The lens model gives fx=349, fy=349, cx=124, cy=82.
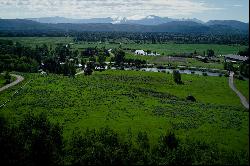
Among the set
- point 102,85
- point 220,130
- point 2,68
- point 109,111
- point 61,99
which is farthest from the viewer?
point 2,68

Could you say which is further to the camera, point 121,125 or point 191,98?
point 191,98

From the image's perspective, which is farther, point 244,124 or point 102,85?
point 102,85

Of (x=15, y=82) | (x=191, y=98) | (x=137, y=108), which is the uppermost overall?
(x=15, y=82)

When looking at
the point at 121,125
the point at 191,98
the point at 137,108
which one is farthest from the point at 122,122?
the point at 191,98

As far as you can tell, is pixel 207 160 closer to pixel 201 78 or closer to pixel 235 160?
pixel 235 160

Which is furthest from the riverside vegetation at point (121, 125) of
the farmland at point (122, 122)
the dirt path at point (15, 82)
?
the dirt path at point (15, 82)

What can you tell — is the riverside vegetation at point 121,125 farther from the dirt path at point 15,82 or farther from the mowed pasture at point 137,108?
the dirt path at point 15,82

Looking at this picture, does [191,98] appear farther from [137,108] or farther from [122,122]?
[122,122]

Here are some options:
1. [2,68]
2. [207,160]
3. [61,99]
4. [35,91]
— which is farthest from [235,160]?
[2,68]
